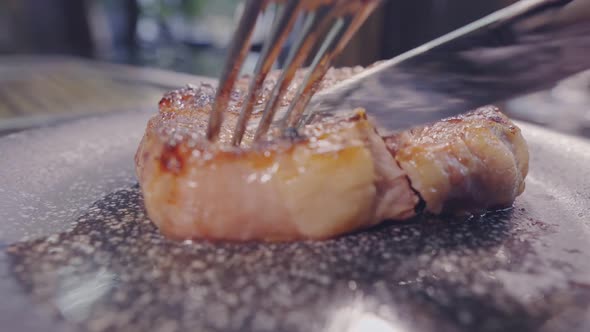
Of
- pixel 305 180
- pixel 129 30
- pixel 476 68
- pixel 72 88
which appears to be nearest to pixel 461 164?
pixel 476 68

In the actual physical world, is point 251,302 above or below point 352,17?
below

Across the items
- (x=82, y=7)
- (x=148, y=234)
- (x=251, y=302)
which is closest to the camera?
(x=251, y=302)

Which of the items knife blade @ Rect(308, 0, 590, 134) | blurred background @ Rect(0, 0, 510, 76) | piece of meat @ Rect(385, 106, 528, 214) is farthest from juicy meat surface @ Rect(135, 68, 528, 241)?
blurred background @ Rect(0, 0, 510, 76)

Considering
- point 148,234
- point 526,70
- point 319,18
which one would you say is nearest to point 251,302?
point 148,234

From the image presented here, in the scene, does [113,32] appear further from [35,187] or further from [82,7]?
[35,187]

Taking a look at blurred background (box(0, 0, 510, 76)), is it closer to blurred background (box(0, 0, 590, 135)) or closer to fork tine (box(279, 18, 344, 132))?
blurred background (box(0, 0, 590, 135))

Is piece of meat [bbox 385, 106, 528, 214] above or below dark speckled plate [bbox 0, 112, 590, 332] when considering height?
above
